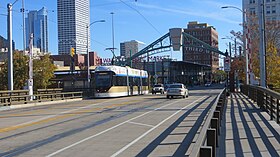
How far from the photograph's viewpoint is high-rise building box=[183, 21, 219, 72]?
538 feet

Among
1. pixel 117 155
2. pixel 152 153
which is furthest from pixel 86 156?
pixel 152 153

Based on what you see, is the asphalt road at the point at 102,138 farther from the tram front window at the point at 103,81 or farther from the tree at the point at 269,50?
the tree at the point at 269,50

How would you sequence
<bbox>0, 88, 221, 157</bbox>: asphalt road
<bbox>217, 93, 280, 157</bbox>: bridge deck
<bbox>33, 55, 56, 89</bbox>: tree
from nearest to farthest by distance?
<bbox>217, 93, 280, 157</bbox>: bridge deck, <bbox>0, 88, 221, 157</bbox>: asphalt road, <bbox>33, 55, 56, 89</bbox>: tree

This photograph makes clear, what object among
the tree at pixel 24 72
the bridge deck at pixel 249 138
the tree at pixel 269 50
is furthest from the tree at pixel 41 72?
the bridge deck at pixel 249 138

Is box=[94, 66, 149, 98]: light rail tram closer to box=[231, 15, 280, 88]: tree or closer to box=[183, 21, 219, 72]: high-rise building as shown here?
box=[231, 15, 280, 88]: tree

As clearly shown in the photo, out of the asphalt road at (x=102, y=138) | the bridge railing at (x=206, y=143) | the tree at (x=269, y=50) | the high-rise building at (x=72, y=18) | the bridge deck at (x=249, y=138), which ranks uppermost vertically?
the high-rise building at (x=72, y=18)

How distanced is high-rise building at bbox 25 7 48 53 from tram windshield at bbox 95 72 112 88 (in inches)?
725

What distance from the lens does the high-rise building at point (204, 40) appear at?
16388 centimetres

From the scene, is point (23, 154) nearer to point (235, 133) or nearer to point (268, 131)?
point (235, 133)

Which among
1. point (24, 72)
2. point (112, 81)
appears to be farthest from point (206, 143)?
point (24, 72)

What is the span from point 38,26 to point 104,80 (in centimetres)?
3936

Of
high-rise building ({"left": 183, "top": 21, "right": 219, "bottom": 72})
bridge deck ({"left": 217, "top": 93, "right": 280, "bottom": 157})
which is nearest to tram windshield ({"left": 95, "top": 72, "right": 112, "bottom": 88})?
bridge deck ({"left": 217, "top": 93, "right": 280, "bottom": 157})

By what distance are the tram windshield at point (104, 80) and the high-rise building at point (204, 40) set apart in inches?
4424

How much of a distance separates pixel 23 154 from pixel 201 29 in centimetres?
15788
